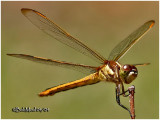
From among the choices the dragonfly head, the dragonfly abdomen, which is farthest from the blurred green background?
the dragonfly head

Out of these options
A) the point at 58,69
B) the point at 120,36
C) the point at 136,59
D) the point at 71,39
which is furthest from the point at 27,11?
the point at 120,36

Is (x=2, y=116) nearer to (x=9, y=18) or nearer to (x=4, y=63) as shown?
(x=4, y=63)

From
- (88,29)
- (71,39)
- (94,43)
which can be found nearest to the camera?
(71,39)

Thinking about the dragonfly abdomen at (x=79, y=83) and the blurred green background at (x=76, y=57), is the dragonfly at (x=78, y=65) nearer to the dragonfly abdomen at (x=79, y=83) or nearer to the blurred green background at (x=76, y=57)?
the dragonfly abdomen at (x=79, y=83)

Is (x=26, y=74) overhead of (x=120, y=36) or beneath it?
beneath

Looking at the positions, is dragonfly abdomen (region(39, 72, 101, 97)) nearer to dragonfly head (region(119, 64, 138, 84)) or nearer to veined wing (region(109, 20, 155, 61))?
veined wing (region(109, 20, 155, 61))

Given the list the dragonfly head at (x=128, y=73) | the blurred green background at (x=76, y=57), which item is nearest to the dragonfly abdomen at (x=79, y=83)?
the dragonfly head at (x=128, y=73)
